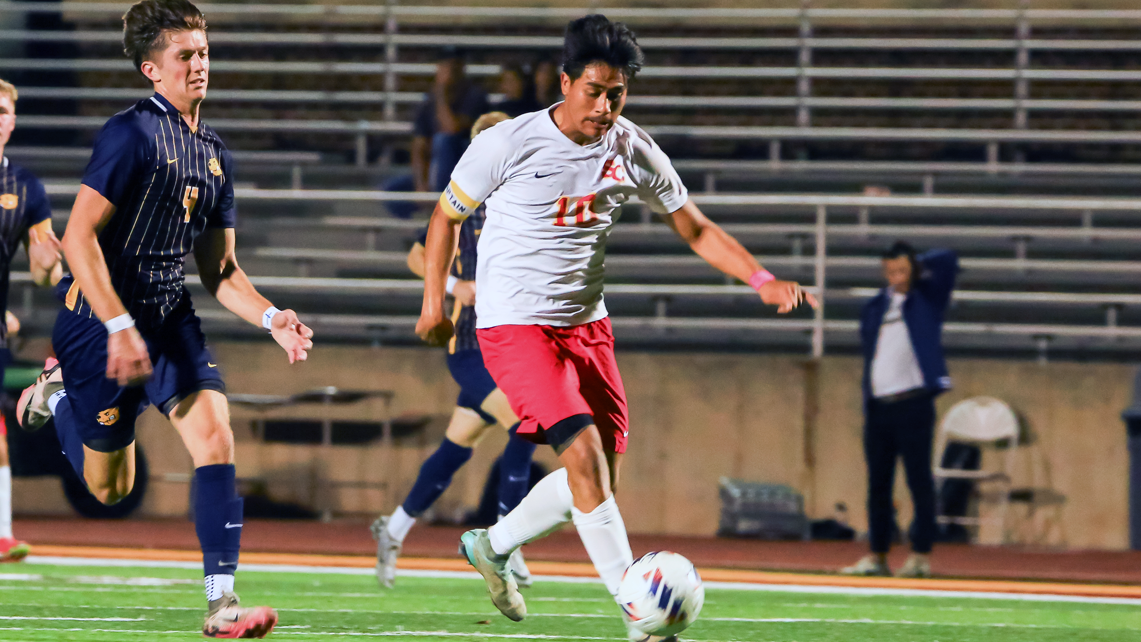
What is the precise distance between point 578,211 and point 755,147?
35.0 feet

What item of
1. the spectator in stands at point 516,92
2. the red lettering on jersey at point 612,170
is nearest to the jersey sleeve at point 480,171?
the red lettering on jersey at point 612,170

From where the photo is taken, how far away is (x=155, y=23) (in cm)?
501

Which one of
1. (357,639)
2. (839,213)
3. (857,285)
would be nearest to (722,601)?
(357,639)

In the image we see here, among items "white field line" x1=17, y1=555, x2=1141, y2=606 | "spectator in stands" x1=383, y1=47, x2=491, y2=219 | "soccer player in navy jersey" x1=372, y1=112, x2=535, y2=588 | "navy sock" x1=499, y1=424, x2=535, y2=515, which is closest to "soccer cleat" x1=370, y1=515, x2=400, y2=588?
"soccer player in navy jersey" x1=372, y1=112, x2=535, y2=588

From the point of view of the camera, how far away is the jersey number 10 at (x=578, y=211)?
203 inches

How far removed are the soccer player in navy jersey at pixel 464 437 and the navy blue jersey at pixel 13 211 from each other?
85.0 inches

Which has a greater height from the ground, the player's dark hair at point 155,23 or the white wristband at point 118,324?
the player's dark hair at point 155,23

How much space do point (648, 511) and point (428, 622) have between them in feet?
16.9

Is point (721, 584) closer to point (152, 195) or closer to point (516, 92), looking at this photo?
point (152, 195)

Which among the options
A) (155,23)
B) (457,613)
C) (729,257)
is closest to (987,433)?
(457,613)

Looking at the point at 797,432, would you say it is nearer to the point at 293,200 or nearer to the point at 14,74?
the point at 293,200

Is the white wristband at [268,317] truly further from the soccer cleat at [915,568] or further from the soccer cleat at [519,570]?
the soccer cleat at [915,568]

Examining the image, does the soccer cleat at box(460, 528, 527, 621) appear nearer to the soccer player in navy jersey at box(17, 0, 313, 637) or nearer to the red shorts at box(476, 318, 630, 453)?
the red shorts at box(476, 318, 630, 453)

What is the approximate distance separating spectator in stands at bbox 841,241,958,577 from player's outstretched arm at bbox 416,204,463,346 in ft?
16.2
